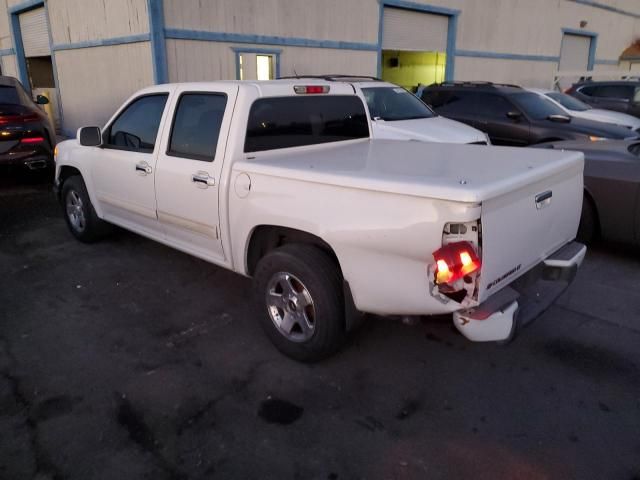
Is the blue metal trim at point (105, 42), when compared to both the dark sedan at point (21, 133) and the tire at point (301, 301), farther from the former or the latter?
the tire at point (301, 301)

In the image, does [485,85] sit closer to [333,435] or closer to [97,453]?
[333,435]

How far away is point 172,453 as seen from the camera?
2650 millimetres

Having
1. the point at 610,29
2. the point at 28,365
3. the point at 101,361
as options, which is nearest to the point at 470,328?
the point at 101,361

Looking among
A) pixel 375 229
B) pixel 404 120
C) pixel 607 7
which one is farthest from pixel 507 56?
pixel 375 229

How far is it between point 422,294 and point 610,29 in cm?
2552

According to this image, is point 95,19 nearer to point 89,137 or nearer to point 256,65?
point 256,65

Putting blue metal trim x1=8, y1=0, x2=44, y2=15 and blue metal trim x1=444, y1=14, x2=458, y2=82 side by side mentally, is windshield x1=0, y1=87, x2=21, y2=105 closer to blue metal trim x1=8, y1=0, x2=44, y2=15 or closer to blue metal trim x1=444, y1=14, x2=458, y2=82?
blue metal trim x1=8, y1=0, x2=44, y2=15

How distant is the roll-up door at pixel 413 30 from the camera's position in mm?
13617

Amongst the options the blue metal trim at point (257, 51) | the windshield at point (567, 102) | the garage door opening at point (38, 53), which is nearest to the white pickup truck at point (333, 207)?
the blue metal trim at point (257, 51)

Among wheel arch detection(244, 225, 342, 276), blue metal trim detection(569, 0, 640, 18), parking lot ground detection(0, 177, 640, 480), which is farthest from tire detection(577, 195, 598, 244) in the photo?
blue metal trim detection(569, 0, 640, 18)

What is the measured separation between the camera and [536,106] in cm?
930

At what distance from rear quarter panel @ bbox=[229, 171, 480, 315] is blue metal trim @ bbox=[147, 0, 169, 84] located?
7058 mm

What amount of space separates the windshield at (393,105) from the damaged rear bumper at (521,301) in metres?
4.84

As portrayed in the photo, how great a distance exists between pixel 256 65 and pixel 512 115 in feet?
17.5
